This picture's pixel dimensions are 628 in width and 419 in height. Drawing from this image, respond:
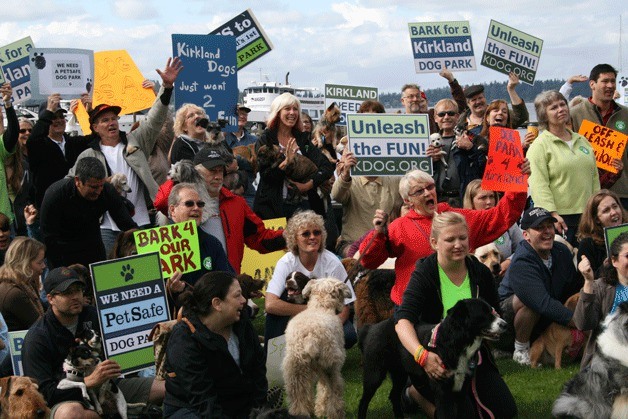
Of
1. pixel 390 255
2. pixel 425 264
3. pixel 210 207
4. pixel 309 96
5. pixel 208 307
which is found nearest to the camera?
pixel 208 307

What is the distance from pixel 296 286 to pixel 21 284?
7.57 feet

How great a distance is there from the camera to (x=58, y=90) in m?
11.7

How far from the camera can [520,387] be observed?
8195mm

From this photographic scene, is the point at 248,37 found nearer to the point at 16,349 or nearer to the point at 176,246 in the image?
the point at 176,246

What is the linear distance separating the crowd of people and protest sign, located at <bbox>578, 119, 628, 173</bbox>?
283 mm

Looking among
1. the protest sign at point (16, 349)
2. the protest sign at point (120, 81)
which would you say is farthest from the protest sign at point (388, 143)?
the protest sign at point (120, 81)

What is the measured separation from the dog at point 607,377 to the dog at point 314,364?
5.64 feet

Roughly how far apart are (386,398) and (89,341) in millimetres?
2469

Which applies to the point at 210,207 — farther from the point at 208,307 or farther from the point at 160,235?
the point at 208,307

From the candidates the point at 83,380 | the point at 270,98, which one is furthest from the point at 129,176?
the point at 270,98

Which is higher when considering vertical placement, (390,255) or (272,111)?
(272,111)

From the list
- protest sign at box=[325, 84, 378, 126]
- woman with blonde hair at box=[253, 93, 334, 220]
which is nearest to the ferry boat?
protest sign at box=[325, 84, 378, 126]

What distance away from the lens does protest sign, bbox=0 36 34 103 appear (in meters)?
14.4

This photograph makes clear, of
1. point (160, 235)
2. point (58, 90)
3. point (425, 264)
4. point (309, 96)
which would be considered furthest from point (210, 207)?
point (309, 96)
